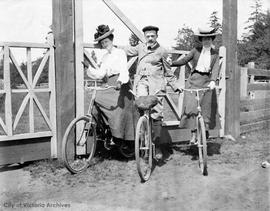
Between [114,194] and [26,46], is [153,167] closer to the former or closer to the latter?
[114,194]

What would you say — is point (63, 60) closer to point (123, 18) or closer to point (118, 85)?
point (118, 85)

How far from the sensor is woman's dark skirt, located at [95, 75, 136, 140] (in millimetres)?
5133

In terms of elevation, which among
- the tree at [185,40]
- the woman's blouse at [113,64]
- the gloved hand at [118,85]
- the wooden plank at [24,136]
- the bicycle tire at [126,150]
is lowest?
the bicycle tire at [126,150]

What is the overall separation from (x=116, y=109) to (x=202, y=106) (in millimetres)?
1288

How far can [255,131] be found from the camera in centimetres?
846

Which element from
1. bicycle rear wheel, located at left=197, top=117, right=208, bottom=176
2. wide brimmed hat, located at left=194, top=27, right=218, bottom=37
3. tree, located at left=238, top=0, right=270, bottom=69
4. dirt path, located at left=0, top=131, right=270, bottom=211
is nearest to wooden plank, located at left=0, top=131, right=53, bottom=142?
dirt path, located at left=0, top=131, right=270, bottom=211

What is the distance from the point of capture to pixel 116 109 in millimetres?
5172

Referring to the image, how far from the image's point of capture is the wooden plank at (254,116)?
8103 mm

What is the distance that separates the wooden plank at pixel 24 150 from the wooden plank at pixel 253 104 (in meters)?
4.70

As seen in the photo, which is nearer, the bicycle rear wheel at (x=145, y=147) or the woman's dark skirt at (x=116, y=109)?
the bicycle rear wheel at (x=145, y=147)

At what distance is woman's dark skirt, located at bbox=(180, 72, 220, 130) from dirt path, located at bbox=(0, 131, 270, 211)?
0.61 m

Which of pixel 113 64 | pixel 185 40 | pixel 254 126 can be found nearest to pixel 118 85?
pixel 113 64

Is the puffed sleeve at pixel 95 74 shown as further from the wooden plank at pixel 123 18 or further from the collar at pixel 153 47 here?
the wooden plank at pixel 123 18

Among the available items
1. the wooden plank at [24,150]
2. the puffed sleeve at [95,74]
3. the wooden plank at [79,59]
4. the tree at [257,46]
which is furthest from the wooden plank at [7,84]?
the tree at [257,46]
